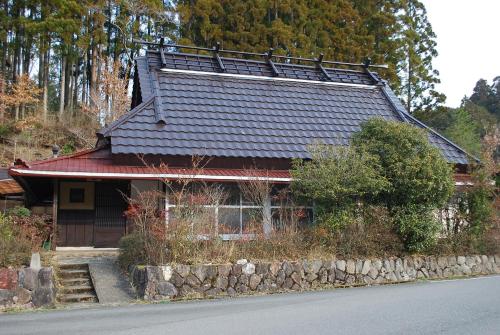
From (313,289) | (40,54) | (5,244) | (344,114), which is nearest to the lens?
(5,244)

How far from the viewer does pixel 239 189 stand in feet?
46.0

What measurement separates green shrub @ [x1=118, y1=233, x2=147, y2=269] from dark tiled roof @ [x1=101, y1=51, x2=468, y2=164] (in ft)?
9.72

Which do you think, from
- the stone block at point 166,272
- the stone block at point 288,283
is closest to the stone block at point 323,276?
the stone block at point 288,283

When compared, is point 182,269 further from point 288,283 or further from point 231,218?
point 231,218

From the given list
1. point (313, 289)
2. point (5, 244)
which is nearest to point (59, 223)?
point (5, 244)

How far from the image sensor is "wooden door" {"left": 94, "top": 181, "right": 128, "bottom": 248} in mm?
14852

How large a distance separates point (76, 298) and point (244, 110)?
28.9ft

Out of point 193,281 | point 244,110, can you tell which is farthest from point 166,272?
point 244,110

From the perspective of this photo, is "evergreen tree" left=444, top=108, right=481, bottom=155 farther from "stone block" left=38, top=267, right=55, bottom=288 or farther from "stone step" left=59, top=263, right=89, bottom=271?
"stone block" left=38, top=267, right=55, bottom=288

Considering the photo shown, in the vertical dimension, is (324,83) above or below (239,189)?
above

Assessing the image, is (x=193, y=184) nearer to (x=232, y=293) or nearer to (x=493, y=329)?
(x=232, y=293)

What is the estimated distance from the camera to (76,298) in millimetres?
9391

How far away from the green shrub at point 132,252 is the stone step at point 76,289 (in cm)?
110

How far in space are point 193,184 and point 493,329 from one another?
8794mm
